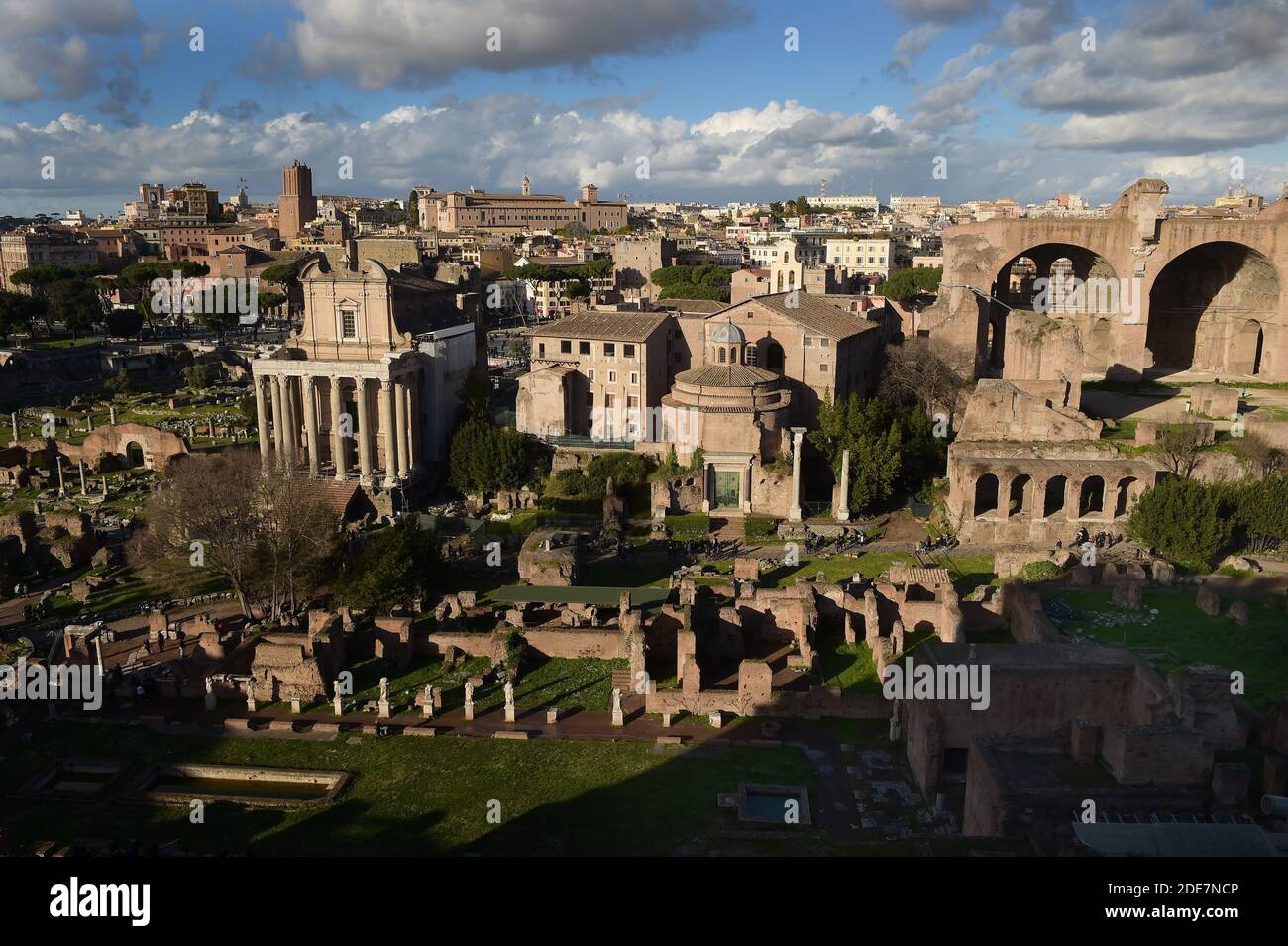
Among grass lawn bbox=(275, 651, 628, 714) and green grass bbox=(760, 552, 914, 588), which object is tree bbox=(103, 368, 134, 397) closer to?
grass lawn bbox=(275, 651, 628, 714)

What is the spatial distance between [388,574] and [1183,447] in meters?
28.7

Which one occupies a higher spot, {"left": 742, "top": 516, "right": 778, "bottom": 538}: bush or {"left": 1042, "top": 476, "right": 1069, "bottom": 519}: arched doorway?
{"left": 1042, "top": 476, "right": 1069, "bottom": 519}: arched doorway

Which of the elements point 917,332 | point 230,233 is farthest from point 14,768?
point 230,233

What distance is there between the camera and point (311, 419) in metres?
43.9

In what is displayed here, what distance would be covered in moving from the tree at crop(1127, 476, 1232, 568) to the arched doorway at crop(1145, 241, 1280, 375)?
23.2 m

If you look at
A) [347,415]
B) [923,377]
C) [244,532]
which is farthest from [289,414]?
[923,377]

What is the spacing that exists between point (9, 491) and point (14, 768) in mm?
30021

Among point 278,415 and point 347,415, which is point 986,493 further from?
point 278,415

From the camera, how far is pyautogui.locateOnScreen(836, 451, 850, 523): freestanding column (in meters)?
38.5

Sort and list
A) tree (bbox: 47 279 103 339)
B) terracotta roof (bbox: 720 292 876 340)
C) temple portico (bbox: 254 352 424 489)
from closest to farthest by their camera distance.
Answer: temple portico (bbox: 254 352 424 489) → terracotta roof (bbox: 720 292 876 340) → tree (bbox: 47 279 103 339)

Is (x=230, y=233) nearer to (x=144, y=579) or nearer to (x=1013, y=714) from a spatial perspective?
(x=144, y=579)

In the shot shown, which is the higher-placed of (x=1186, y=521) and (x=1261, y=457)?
(x=1261, y=457)

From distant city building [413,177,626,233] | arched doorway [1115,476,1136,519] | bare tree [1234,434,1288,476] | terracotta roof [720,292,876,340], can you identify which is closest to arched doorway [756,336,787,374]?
terracotta roof [720,292,876,340]

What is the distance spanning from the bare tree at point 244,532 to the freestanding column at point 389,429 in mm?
10538
